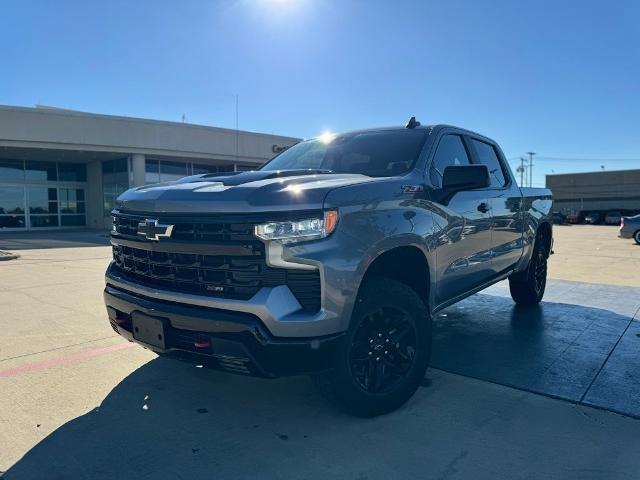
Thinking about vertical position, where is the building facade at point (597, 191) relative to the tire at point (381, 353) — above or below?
above

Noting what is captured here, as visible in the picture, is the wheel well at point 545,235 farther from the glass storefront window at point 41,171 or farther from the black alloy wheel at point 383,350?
the glass storefront window at point 41,171

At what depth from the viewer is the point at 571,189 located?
58.4m

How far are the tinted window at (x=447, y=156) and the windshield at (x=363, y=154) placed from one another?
0.57ft

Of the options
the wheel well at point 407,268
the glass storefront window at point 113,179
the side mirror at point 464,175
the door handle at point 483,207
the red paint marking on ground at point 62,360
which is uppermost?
the glass storefront window at point 113,179

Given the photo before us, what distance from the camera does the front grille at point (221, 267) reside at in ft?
8.45

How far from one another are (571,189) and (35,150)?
5545 centimetres

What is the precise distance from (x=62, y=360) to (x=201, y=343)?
2.17 meters

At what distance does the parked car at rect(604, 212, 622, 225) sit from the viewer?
151 ft

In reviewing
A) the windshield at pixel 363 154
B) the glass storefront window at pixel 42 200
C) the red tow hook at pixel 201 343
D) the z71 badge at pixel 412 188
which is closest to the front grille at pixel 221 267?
the red tow hook at pixel 201 343

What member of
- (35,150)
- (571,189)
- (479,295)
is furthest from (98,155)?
(571,189)

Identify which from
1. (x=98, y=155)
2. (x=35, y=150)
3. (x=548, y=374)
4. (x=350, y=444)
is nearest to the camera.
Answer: (x=350, y=444)

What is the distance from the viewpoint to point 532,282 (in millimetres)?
6016

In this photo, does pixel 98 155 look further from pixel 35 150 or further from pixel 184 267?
pixel 184 267

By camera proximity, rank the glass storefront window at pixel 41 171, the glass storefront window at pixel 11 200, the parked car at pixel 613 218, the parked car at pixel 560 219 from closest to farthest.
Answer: the glass storefront window at pixel 11 200, the glass storefront window at pixel 41 171, the parked car at pixel 613 218, the parked car at pixel 560 219
